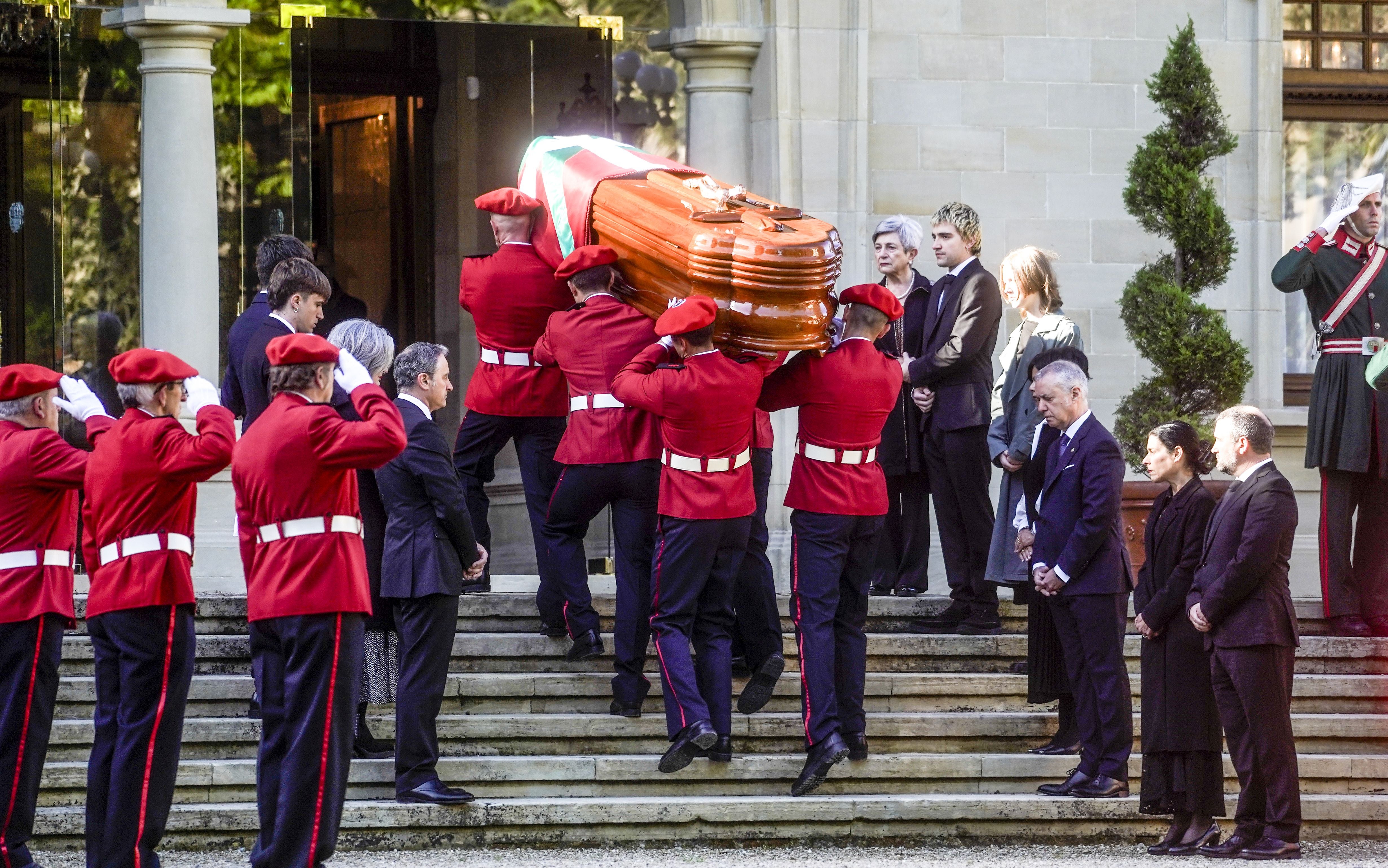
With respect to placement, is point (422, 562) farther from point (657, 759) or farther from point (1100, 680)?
point (1100, 680)

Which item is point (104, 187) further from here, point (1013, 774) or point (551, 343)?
point (1013, 774)

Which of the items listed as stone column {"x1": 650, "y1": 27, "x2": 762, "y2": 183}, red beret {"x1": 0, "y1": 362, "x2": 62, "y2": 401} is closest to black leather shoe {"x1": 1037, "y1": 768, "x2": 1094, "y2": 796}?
red beret {"x1": 0, "y1": 362, "x2": 62, "y2": 401}

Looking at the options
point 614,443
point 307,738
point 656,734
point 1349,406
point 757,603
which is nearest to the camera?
point 307,738

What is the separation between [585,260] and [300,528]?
179 cm

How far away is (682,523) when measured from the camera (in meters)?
6.97

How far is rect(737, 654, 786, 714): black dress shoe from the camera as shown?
7422mm

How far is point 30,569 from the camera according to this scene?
640cm

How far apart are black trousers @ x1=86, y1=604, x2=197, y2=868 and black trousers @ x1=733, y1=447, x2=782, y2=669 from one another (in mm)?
2265

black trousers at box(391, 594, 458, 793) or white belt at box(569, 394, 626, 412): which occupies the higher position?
white belt at box(569, 394, 626, 412)

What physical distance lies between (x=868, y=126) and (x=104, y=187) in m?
4.08

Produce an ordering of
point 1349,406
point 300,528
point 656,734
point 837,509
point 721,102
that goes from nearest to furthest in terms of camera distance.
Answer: point 300,528 → point 837,509 → point 656,734 → point 1349,406 → point 721,102

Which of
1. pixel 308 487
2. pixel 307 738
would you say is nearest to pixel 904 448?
pixel 308 487

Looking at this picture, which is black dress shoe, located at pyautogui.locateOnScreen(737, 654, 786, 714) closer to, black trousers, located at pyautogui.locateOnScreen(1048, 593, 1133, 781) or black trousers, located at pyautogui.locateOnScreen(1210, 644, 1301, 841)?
black trousers, located at pyautogui.locateOnScreen(1048, 593, 1133, 781)

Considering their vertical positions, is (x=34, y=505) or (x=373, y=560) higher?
(x=34, y=505)
